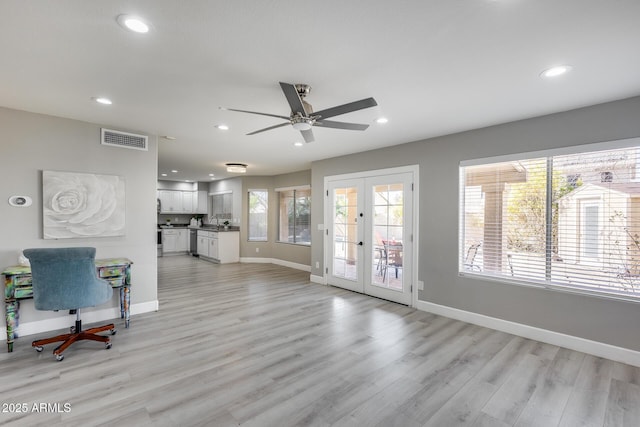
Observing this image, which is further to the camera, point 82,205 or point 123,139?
point 123,139

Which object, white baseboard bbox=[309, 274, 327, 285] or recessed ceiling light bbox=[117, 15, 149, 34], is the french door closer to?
white baseboard bbox=[309, 274, 327, 285]

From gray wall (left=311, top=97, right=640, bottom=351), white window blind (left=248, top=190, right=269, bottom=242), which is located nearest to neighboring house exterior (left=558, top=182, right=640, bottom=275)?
gray wall (left=311, top=97, right=640, bottom=351)

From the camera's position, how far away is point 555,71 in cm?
226

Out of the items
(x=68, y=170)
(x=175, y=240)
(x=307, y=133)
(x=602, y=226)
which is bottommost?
(x=175, y=240)

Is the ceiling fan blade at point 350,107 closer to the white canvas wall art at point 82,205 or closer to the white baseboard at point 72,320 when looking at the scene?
the white canvas wall art at point 82,205

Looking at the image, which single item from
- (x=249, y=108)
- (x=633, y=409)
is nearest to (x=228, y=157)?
(x=249, y=108)

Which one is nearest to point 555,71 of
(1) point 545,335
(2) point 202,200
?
(1) point 545,335

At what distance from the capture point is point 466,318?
382 centimetres

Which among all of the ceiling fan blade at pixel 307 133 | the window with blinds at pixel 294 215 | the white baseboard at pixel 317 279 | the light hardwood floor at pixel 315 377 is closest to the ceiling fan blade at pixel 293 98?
the ceiling fan blade at pixel 307 133

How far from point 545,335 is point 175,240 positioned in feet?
33.1

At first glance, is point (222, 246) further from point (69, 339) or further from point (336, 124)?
point (336, 124)

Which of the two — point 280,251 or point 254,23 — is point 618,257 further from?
point 280,251

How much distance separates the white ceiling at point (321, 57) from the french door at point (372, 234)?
5.11 feet

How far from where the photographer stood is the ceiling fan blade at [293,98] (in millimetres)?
2146
